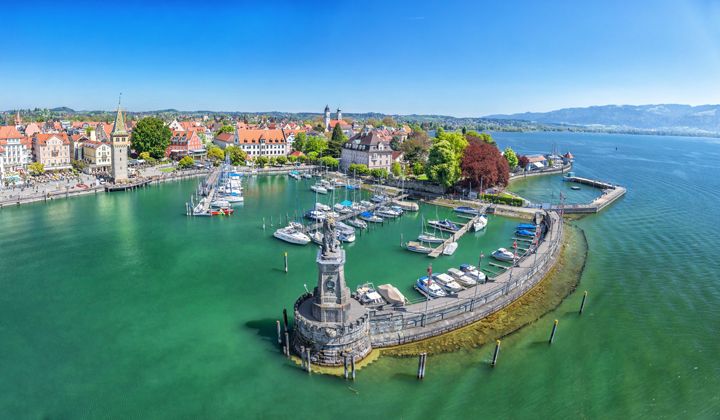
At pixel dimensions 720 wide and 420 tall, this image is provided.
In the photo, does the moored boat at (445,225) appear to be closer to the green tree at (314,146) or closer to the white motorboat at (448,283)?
the white motorboat at (448,283)

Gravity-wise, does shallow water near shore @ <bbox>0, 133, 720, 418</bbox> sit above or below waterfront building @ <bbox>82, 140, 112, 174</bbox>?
below

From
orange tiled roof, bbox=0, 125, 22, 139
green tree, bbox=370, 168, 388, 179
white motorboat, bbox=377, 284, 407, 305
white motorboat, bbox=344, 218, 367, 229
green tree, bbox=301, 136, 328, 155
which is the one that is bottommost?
white motorboat, bbox=377, 284, 407, 305

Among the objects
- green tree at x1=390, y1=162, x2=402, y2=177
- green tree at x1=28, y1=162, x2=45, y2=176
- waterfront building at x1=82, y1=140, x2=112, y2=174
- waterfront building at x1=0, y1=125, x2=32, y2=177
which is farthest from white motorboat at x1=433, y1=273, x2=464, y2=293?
waterfront building at x1=0, y1=125, x2=32, y2=177

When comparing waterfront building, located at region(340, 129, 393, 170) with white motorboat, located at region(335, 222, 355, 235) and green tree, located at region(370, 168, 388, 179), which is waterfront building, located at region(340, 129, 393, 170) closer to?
green tree, located at region(370, 168, 388, 179)

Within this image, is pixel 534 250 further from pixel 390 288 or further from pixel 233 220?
pixel 233 220

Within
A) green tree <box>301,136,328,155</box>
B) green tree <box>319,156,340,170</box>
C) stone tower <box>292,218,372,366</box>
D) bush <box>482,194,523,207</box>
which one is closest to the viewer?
stone tower <box>292,218,372,366</box>

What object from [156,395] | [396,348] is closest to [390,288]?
[396,348]

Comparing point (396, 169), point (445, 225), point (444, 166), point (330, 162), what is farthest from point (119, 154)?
point (445, 225)
